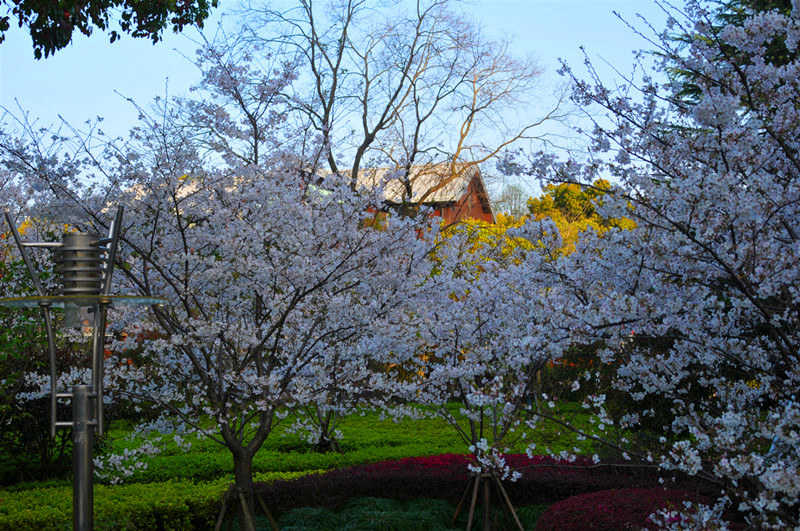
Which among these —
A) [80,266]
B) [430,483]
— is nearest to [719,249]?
[80,266]

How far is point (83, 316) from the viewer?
2.78 m

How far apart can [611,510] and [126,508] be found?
3.97 metres

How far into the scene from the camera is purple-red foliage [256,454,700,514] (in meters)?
6.55

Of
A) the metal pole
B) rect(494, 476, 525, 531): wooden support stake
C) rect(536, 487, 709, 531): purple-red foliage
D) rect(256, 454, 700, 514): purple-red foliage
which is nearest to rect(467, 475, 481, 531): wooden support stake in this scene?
rect(494, 476, 525, 531): wooden support stake

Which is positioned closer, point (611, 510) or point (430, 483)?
point (611, 510)

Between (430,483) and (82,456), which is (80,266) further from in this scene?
(430,483)

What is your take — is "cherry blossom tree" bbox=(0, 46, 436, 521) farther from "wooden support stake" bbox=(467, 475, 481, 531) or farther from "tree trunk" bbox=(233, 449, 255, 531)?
"wooden support stake" bbox=(467, 475, 481, 531)

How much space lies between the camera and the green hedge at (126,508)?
5.38m

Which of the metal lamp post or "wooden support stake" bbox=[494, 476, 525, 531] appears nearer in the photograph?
the metal lamp post

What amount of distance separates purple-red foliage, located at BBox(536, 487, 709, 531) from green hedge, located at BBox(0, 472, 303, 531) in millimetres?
3149

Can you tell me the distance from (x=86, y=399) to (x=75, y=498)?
39 centimetres

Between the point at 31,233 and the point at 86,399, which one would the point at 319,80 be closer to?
the point at 31,233

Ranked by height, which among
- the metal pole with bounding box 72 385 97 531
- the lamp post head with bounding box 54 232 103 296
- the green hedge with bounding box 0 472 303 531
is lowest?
the green hedge with bounding box 0 472 303 531

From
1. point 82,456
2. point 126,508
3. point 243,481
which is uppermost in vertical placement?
point 82,456
